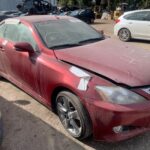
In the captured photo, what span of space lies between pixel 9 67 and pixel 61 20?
1.26 metres

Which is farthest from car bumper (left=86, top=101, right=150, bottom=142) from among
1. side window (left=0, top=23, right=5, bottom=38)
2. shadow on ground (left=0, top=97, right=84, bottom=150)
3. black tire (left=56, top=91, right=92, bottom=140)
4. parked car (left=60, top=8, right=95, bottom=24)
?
parked car (left=60, top=8, right=95, bottom=24)

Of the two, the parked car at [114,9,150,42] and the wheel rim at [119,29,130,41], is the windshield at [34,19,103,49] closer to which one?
the parked car at [114,9,150,42]

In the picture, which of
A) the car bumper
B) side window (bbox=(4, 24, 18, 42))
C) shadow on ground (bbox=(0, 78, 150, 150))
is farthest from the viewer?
side window (bbox=(4, 24, 18, 42))

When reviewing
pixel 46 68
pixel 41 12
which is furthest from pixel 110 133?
pixel 41 12

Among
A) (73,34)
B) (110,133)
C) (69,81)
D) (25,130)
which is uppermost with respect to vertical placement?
(73,34)

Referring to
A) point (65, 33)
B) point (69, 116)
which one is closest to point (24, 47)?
point (65, 33)

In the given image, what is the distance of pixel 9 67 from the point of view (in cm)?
503

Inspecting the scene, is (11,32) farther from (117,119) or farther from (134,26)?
(134,26)

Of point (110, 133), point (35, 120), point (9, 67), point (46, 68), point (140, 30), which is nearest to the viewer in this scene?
point (110, 133)

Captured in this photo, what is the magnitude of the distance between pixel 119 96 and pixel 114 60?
762 mm

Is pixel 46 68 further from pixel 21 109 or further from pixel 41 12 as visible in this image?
pixel 41 12

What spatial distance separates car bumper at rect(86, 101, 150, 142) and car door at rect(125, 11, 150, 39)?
812 cm

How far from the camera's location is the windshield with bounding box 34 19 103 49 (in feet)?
14.2

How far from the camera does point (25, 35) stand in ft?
15.1
